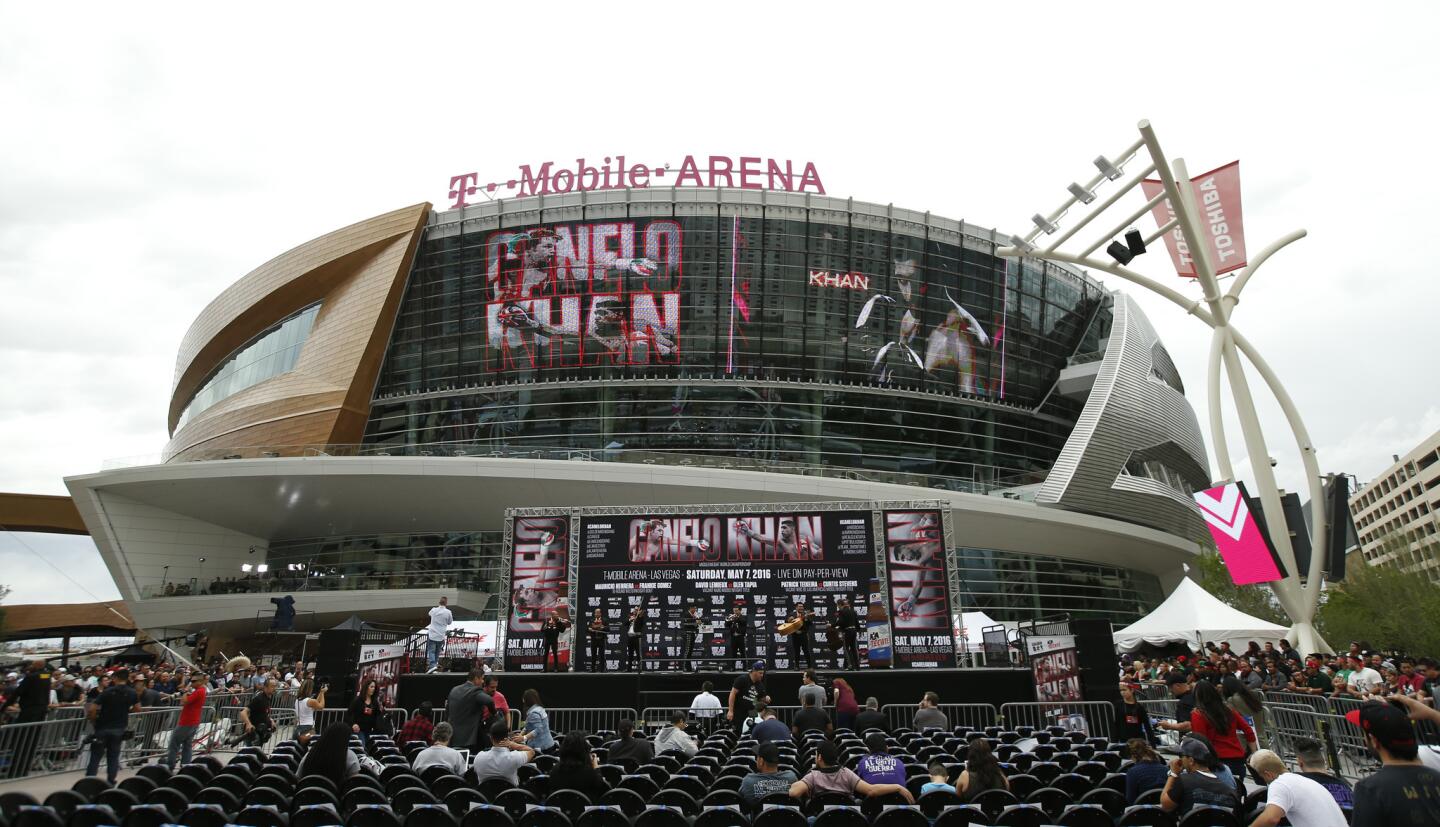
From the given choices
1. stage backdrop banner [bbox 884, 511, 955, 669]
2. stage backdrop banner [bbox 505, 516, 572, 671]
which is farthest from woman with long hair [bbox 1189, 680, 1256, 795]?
stage backdrop banner [bbox 505, 516, 572, 671]

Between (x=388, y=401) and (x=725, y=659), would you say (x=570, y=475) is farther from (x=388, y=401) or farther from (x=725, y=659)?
(x=725, y=659)

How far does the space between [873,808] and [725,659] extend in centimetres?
1460

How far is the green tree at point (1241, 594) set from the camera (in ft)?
144

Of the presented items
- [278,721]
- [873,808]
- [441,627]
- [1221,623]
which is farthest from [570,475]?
[873,808]

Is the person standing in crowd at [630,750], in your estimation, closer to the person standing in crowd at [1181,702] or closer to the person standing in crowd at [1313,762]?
the person standing in crowd at [1181,702]

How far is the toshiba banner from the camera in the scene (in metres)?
28.0

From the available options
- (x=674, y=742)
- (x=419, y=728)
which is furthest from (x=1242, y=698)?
(x=419, y=728)

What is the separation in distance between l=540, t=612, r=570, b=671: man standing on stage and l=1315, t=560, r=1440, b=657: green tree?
125ft

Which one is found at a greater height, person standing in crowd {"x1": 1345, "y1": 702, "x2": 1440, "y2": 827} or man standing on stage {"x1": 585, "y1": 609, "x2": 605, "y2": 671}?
man standing on stage {"x1": 585, "y1": 609, "x2": 605, "y2": 671}

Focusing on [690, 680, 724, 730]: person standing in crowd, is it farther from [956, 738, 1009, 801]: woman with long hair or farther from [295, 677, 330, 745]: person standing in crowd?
[956, 738, 1009, 801]: woman with long hair

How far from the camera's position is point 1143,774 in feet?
24.9

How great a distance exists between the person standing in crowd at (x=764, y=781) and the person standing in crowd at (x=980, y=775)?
1.63 meters

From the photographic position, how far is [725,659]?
21.9m

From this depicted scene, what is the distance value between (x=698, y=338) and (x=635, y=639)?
2566 centimetres
